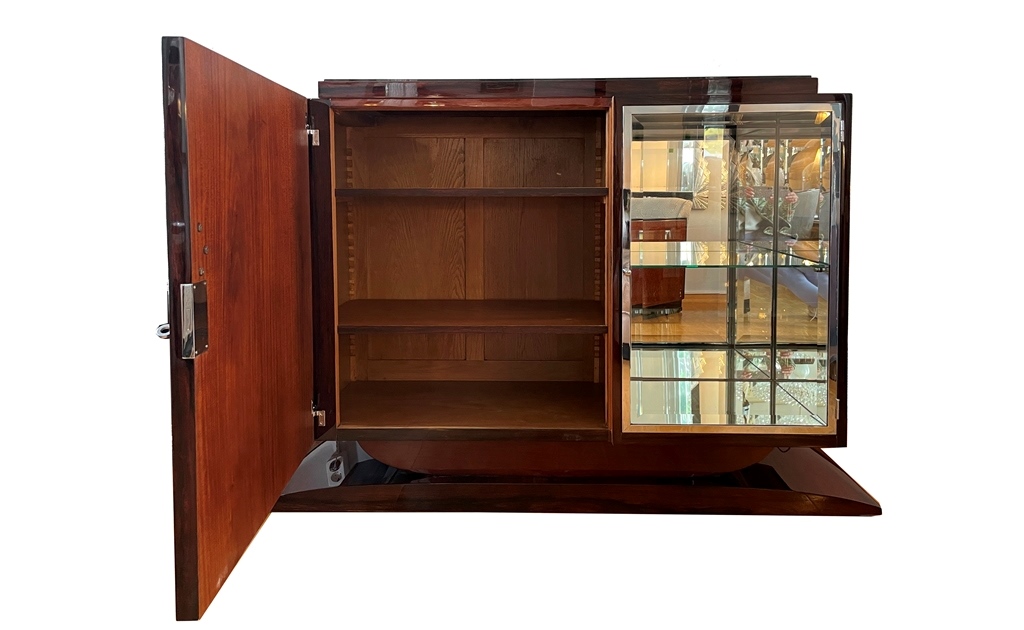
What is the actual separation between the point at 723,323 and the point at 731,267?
0.18 meters

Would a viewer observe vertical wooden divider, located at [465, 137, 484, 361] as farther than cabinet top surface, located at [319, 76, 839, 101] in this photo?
Yes

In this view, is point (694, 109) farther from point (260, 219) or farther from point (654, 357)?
point (260, 219)

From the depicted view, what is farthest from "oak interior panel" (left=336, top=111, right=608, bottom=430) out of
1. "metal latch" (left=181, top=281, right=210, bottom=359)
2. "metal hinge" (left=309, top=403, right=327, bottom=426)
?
"metal latch" (left=181, top=281, right=210, bottom=359)

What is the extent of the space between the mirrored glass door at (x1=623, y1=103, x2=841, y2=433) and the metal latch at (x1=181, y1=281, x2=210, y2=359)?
1.31 metres

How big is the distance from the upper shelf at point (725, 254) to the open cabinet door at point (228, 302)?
1.05 meters

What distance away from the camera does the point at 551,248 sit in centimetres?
375

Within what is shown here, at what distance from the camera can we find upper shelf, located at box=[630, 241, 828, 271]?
9.96ft

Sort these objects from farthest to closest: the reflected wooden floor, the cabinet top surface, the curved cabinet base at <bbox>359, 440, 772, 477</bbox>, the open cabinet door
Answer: the curved cabinet base at <bbox>359, 440, 772, 477</bbox> → the reflected wooden floor → the cabinet top surface → the open cabinet door

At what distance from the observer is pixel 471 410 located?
3.35 m

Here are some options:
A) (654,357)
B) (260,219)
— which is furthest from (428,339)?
(260,219)

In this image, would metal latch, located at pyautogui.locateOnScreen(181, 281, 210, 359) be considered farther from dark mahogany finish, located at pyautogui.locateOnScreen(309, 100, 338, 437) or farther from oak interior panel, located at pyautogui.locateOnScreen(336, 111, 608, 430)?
oak interior panel, located at pyautogui.locateOnScreen(336, 111, 608, 430)

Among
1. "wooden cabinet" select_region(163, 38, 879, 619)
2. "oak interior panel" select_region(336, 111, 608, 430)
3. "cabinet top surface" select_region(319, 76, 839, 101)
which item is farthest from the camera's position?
"oak interior panel" select_region(336, 111, 608, 430)

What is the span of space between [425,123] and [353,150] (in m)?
0.28

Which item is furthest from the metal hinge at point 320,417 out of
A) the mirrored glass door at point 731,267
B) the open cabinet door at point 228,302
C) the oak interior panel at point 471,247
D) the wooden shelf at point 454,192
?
the mirrored glass door at point 731,267
